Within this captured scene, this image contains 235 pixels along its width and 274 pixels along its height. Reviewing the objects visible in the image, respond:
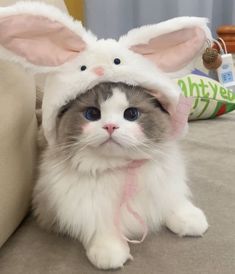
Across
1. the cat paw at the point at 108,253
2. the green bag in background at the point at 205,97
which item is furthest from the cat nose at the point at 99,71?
the green bag in background at the point at 205,97

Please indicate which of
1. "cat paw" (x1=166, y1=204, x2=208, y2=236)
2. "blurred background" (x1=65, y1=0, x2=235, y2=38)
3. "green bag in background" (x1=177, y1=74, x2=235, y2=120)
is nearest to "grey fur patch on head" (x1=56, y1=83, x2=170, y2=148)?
"cat paw" (x1=166, y1=204, x2=208, y2=236)

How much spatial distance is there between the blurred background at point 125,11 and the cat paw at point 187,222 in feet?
4.00

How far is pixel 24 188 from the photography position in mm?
734

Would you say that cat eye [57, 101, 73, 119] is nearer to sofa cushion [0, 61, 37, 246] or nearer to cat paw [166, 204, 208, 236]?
sofa cushion [0, 61, 37, 246]

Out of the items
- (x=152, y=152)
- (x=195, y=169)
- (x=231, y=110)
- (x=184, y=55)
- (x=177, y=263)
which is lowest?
(x=231, y=110)

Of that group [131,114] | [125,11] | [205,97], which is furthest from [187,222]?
[125,11]

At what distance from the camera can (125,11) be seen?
183 cm

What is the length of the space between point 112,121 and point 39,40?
0.18 m

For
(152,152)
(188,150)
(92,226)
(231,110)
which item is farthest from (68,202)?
(231,110)

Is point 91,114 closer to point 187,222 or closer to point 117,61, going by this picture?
point 117,61

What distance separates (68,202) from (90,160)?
81mm

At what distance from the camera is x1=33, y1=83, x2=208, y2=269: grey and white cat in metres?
0.63

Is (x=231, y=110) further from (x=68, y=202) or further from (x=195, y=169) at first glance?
(x=68, y=202)

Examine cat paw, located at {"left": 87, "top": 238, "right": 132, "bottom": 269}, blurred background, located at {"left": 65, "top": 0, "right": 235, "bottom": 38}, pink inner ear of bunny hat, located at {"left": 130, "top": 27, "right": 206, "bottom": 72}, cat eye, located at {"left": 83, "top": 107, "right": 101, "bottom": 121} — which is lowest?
blurred background, located at {"left": 65, "top": 0, "right": 235, "bottom": 38}
